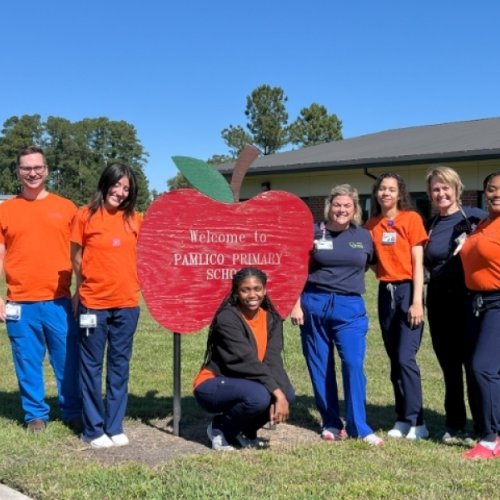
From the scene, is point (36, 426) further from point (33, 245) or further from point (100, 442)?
point (33, 245)

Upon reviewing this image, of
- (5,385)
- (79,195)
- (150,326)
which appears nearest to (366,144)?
(150,326)

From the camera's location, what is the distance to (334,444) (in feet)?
15.5

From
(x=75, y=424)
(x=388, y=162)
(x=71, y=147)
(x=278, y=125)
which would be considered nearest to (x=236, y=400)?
(x=75, y=424)

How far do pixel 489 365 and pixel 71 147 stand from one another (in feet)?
249

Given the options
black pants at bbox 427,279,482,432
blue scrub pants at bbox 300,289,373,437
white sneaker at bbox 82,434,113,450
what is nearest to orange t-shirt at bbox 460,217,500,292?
black pants at bbox 427,279,482,432

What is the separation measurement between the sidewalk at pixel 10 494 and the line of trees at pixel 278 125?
43194mm

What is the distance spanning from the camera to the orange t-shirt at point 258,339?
4.58 m

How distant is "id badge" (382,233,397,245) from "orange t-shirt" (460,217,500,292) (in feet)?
1.55

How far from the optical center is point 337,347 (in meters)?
4.88

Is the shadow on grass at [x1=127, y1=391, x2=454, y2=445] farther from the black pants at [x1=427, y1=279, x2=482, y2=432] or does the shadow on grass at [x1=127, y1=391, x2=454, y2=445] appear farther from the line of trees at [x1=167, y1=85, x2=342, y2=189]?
the line of trees at [x1=167, y1=85, x2=342, y2=189]

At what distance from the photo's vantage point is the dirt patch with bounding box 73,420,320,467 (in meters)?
4.46

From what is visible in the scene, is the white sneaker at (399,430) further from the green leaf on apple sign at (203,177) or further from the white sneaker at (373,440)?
the green leaf on apple sign at (203,177)

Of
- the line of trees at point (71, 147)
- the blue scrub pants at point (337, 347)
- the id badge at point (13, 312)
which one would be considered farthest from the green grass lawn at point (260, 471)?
the line of trees at point (71, 147)

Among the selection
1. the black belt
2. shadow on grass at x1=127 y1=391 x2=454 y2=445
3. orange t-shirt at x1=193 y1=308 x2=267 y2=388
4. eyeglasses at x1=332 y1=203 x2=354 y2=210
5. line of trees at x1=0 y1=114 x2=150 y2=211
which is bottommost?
shadow on grass at x1=127 y1=391 x2=454 y2=445
